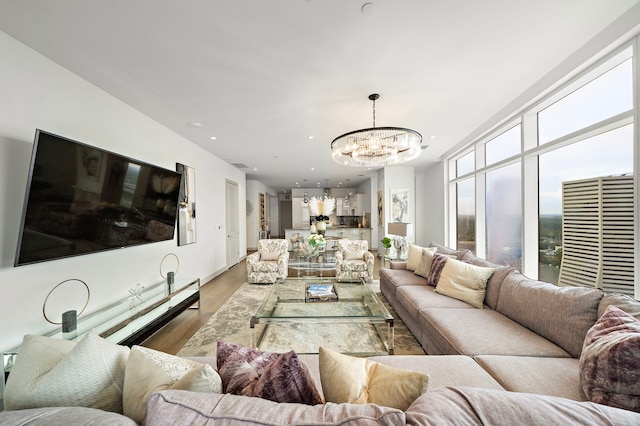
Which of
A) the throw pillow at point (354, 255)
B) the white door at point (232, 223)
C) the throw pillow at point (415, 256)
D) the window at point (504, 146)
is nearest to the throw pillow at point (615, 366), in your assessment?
the throw pillow at point (415, 256)

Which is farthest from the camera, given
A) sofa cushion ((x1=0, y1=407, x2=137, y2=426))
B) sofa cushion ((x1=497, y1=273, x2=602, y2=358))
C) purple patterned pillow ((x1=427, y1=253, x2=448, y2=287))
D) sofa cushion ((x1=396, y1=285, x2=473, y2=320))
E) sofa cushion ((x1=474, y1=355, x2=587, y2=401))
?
purple patterned pillow ((x1=427, y1=253, x2=448, y2=287))

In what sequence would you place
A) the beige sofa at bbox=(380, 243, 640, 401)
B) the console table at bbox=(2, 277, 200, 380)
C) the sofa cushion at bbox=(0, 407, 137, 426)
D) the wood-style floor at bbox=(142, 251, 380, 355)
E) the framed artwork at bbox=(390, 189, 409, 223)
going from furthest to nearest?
the framed artwork at bbox=(390, 189, 409, 223) → the wood-style floor at bbox=(142, 251, 380, 355) → the console table at bbox=(2, 277, 200, 380) → the beige sofa at bbox=(380, 243, 640, 401) → the sofa cushion at bbox=(0, 407, 137, 426)

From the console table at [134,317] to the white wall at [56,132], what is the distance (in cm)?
15

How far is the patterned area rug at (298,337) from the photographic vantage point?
96.6 inches

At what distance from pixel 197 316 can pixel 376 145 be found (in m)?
3.27

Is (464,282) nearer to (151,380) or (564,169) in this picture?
(564,169)

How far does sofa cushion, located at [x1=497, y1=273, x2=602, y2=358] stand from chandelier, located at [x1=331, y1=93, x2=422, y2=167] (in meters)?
1.75

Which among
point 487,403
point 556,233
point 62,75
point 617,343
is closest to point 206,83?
point 62,75

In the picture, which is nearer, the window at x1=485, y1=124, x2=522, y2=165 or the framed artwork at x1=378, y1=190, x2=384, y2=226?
the window at x1=485, y1=124, x2=522, y2=165

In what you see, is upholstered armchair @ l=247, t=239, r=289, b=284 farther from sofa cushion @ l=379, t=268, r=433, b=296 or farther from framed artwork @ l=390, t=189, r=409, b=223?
framed artwork @ l=390, t=189, r=409, b=223

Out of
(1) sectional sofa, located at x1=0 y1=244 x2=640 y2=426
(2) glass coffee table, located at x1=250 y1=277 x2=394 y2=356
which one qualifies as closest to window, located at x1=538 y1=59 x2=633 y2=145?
(1) sectional sofa, located at x1=0 y1=244 x2=640 y2=426

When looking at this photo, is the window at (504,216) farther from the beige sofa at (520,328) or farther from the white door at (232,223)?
the white door at (232,223)

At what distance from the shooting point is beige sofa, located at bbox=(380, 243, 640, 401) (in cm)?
135

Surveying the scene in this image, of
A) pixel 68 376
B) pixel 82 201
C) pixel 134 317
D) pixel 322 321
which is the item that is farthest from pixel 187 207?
pixel 68 376
